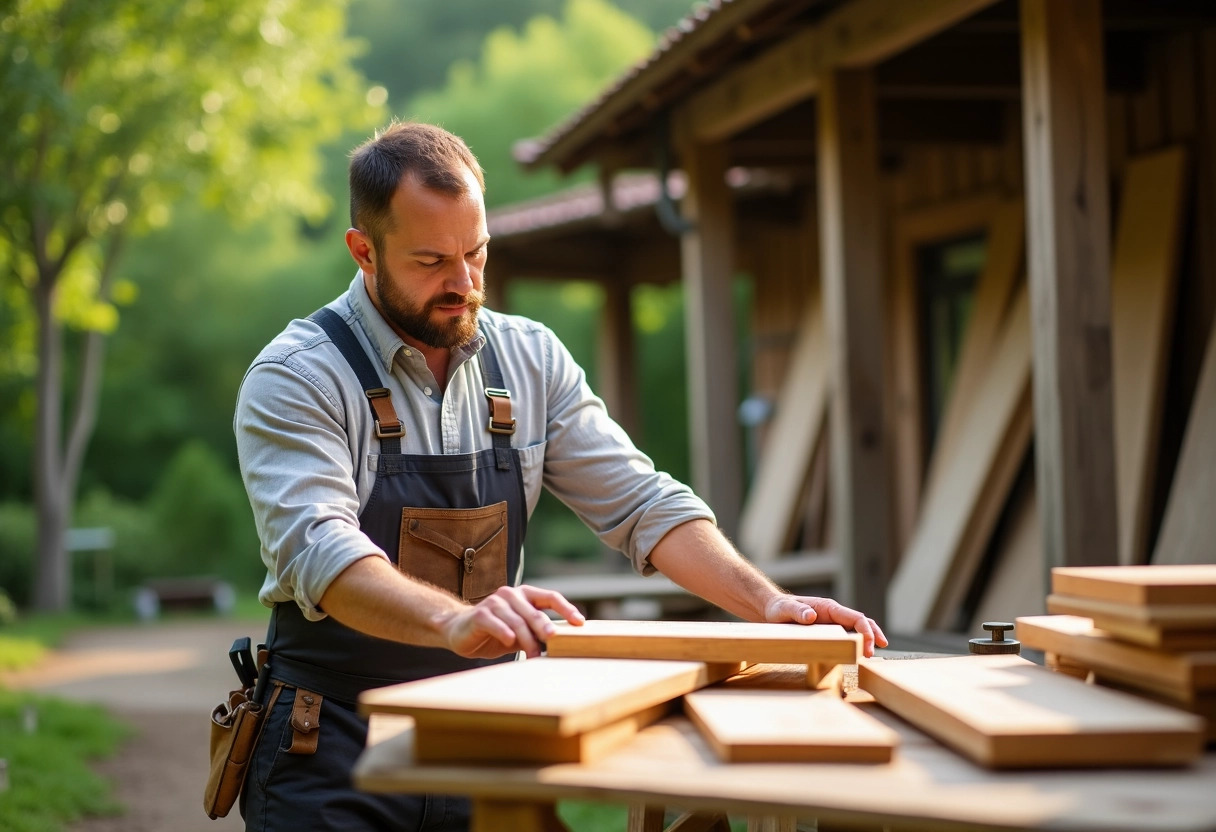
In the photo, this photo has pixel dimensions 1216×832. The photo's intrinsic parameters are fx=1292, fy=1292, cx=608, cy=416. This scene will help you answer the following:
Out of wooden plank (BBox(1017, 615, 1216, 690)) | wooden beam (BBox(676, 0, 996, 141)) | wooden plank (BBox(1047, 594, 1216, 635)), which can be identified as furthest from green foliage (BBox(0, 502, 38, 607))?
wooden plank (BBox(1047, 594, 1216, 635))

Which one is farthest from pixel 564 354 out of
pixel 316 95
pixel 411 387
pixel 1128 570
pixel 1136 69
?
pixel 316 95

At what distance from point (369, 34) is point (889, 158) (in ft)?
107

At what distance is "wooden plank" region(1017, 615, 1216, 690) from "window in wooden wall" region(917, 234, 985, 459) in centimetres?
652

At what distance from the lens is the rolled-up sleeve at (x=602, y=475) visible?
106 inches

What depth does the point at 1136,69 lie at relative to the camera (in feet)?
20.9

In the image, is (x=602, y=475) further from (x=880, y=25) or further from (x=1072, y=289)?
(x=880, y=25)

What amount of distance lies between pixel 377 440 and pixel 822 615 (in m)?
0.91

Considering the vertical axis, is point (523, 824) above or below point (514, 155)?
below

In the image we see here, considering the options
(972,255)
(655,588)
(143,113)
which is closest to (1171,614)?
(655,588)

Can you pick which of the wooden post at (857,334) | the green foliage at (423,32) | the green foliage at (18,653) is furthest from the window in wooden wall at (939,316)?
the green foliage at (423,32)

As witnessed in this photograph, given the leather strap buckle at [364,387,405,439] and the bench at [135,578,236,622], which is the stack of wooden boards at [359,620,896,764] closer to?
the leather strap buckle at [364,387,405,439]

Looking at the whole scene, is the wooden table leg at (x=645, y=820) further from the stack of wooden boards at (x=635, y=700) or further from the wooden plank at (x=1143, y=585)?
the wooden plank at (x=1143, y=585)

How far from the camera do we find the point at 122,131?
13617mm

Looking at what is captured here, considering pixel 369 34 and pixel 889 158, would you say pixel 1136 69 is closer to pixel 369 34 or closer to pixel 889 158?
pixel 889 158
